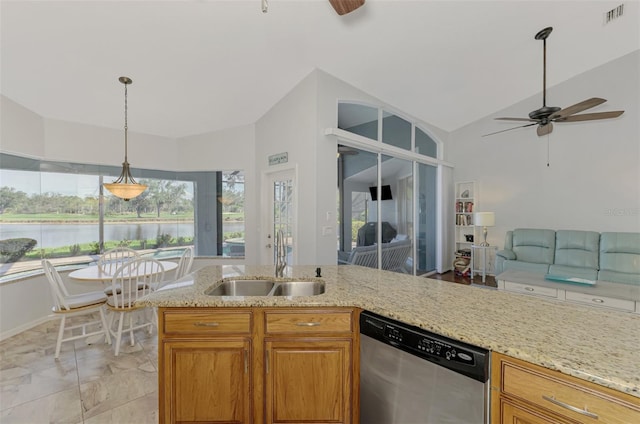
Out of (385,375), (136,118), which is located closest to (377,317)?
(385,375)

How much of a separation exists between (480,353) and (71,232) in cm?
533

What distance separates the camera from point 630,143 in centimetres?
448

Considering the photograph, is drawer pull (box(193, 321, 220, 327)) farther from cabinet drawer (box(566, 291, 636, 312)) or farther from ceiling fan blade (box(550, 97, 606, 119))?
ceiling fan blade (box(550, 97, 606, 119))

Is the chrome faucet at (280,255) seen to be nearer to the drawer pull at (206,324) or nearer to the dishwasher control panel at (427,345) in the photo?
the drawer pull at (206,324)

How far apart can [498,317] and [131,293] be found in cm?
334

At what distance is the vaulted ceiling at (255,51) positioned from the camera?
2.48m

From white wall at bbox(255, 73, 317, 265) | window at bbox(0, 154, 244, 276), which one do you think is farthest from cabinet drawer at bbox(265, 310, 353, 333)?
window at bbox(0, 154, 244, 276)

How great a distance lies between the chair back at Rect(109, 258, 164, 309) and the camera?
2836mm

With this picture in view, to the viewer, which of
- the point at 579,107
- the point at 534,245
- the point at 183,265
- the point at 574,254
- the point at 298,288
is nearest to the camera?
the point at 298,288

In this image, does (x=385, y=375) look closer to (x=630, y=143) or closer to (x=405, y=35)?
(x=405, y=35)

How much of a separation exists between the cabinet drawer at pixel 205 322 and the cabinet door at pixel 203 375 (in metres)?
0.06

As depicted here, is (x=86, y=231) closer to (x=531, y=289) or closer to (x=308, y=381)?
(x=308, y=381)

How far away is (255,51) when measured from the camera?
3045mm

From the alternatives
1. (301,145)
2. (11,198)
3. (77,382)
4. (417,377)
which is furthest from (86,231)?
(417,377)
